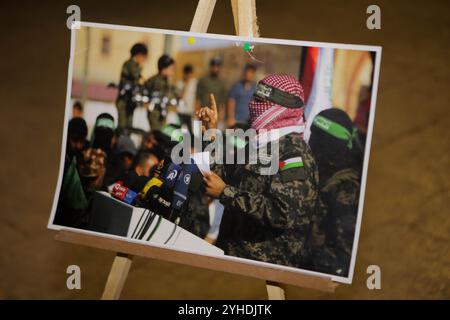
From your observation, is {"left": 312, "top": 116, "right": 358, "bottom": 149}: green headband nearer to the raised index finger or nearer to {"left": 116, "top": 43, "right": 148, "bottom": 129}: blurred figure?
the raised index finger

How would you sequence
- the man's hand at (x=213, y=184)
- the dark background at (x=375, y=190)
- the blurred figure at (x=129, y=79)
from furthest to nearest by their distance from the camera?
1. the dark background at (x=375, y=190)
2. the blurred figure at (x=129, y=79)
3. the man's hand at (x=213, y=184)

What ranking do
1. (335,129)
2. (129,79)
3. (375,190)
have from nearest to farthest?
(335,129) → (129,79) → (375,190)

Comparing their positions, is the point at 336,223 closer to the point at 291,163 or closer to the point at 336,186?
the point at 336,186

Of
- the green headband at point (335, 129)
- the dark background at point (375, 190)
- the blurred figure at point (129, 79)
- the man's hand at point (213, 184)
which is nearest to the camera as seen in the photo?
the green headband at point (335, 129)

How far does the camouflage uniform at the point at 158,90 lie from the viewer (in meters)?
2.10

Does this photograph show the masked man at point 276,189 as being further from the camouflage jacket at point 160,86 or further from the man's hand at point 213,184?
the camouflage jacket at point 160,86

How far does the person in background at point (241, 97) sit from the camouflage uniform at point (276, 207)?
0.13 m

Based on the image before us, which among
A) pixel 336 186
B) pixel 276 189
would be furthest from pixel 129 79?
pixel 336 186

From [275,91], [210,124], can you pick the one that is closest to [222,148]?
[210,124]

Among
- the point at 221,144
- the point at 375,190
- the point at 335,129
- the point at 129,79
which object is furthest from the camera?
the point at 375,190

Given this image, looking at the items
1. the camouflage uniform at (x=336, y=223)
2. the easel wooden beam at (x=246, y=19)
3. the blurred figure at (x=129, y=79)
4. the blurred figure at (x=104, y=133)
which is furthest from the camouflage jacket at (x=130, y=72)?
the camouflage uniform at (x=336, y=223)

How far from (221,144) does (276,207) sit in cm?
25

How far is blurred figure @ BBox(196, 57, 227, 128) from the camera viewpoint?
2031 millimetres

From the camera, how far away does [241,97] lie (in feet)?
6.58
